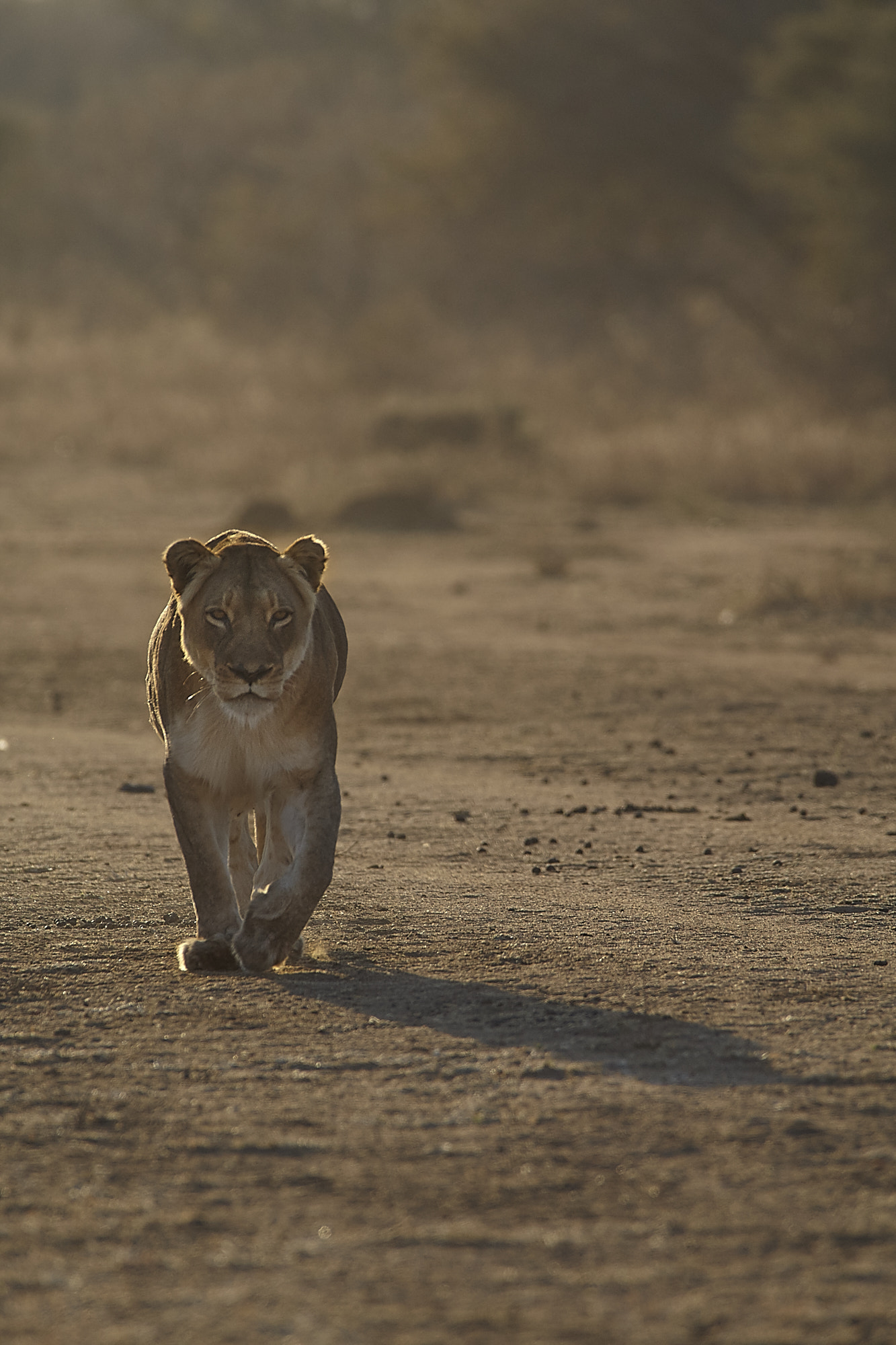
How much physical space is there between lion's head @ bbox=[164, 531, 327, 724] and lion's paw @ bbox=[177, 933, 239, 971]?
0.59m

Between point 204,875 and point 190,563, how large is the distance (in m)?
0.80

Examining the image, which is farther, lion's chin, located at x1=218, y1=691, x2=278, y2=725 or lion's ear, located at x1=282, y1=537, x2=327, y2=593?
lion's ear, located at x1=282, y1=537, x2=327, y2=593

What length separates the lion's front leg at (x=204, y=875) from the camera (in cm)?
462

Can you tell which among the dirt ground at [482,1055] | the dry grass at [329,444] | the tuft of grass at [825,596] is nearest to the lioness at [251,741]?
the dirt ground at [482,1055]

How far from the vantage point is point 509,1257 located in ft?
9.61

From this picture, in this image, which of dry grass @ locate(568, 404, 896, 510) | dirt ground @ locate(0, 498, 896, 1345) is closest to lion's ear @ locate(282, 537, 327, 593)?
dirt ground @ locate(0, 498, 896, 1345)

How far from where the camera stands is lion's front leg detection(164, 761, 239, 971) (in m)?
4.62

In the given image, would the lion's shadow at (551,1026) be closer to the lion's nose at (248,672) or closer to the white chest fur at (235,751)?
the white chest fur at (235,751)

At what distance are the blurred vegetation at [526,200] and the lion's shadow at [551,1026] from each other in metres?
21.3

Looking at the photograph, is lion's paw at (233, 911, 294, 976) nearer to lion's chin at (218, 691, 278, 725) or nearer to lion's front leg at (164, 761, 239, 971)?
lion's front leg at (164, 761, 239, 971)

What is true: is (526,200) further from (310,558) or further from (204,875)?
(204,875)

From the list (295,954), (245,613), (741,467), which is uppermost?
(741,467)

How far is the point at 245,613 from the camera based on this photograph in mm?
4551

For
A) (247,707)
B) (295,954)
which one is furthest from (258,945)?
(247,707)
